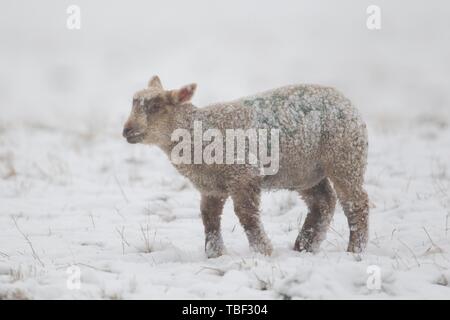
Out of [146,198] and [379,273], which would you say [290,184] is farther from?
[146,198]

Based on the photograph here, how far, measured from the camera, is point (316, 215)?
255 inches

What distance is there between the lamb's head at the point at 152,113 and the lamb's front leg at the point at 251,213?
99 cm

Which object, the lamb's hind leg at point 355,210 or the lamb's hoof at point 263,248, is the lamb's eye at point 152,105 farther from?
the lamb's hind leg at point 355,210

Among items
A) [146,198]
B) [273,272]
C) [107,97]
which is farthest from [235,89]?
[273,272]

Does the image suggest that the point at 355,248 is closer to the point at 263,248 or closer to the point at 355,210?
the point at 355,210

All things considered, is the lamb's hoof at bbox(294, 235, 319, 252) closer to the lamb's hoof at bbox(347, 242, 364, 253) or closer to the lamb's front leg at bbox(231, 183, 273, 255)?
the lamb's hoof at bbox(347, 242, 364, 253)

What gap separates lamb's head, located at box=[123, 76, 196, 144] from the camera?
5.87 meters

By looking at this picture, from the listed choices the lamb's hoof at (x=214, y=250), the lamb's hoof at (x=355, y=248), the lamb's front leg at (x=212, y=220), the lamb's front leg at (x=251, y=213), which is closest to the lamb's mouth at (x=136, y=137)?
the lamb's front leg at (x=212, y=220)

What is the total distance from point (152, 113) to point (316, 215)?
2053mm

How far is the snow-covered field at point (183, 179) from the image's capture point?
490 cm

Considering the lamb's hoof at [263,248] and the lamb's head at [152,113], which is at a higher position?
the lamb's head at [152,113]

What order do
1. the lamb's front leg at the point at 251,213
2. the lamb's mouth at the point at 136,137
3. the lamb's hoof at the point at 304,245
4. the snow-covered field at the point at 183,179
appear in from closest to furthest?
1. the snow-covered field at the point at 183,179
2. the lamb's front leg at the point at 251,213
3. the lamb's mouth at the point at 136,137
4. the lamb's hoof at the point at 304,245

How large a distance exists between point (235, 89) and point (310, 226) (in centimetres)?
1576

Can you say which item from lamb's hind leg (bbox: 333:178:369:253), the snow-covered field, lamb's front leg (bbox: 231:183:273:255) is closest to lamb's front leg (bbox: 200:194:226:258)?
the snow-covered field
